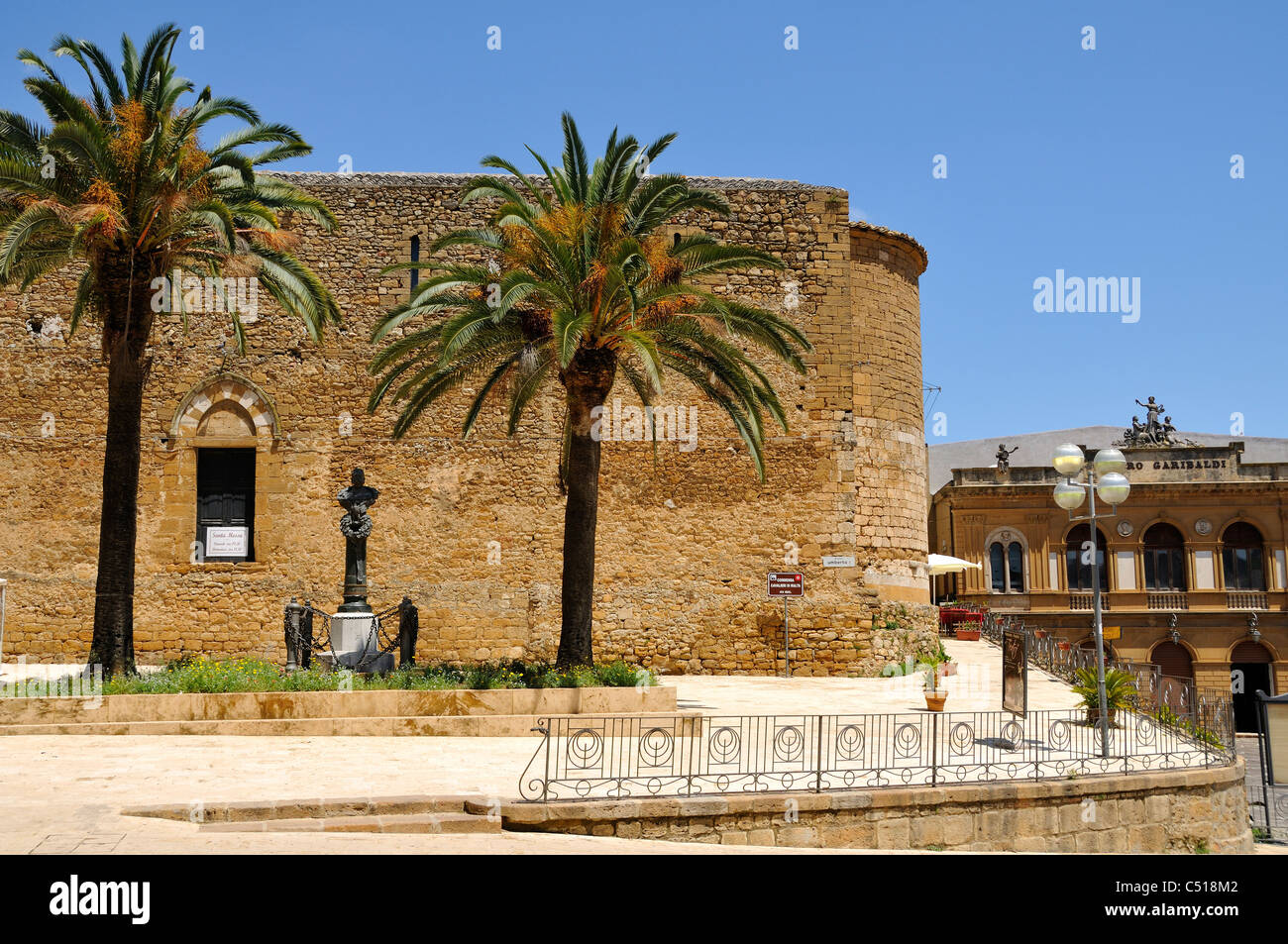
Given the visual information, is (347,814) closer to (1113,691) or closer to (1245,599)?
(1113,691)

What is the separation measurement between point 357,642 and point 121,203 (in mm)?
6178

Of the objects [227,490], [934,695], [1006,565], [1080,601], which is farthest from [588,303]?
[1080,601]

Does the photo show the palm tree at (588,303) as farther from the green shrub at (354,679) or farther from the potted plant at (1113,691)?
the potted plant at (1113,691)

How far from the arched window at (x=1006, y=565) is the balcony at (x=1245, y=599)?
6.36 metres

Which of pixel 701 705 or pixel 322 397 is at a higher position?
pixel 322 397

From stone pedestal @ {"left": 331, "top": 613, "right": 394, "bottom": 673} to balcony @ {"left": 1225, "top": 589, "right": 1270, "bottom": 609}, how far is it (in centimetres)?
3013

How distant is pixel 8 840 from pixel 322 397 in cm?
1454

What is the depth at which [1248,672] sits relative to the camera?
117ft

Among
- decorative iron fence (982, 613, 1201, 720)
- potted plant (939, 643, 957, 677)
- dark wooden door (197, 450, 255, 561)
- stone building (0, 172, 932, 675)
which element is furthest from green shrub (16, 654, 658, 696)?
potted plant (939, 643, 957, 677)

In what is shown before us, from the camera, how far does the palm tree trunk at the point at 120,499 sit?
14.0 m

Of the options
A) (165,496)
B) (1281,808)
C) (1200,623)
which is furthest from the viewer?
(1200,623)
